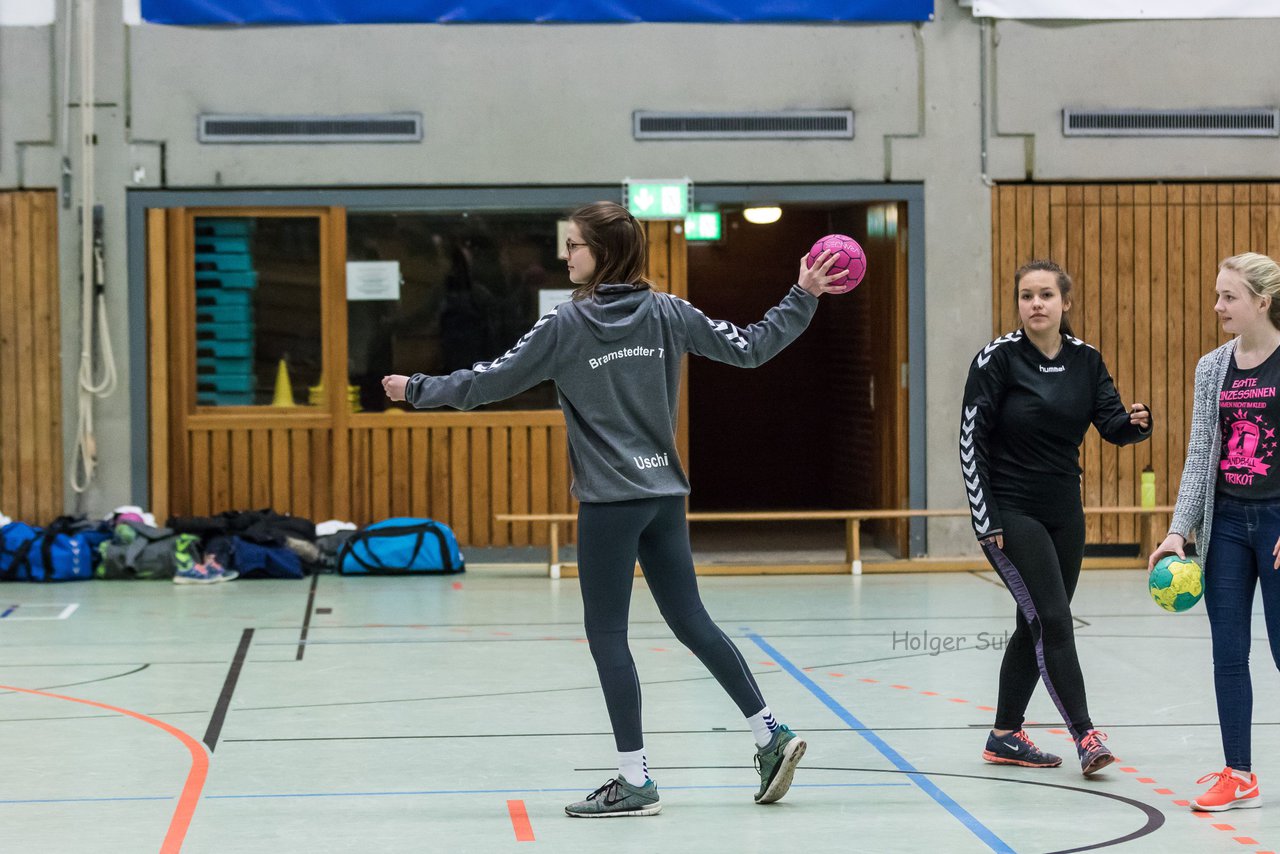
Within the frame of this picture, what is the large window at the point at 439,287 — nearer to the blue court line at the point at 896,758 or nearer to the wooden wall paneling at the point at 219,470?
the wooden wall paneling at the point at 219,470

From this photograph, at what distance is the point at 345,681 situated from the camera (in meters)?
7.22

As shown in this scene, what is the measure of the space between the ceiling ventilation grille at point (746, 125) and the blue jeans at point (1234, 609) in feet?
23.1

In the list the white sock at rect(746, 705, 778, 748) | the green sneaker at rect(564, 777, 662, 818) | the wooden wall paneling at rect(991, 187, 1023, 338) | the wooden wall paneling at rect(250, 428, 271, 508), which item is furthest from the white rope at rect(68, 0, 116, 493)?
the white sock at rect(746, 705, 778, 748)

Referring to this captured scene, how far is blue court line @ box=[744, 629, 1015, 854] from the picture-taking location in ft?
15.0

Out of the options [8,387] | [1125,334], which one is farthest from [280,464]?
[1125,334]

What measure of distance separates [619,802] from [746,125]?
24.6 feet

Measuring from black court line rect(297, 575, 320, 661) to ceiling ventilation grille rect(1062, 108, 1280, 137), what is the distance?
239 inches

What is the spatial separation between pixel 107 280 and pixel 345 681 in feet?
17.2

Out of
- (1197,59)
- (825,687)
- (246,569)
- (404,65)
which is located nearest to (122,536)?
(246,569)

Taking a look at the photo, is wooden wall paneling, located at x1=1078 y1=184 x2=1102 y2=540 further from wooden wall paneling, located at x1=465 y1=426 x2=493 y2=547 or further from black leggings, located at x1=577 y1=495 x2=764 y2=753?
black leggings, located at x1=577 y1=495 x2=764 y2=753

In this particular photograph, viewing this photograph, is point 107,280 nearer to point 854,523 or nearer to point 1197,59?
point 854,523

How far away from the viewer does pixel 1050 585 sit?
208 inches

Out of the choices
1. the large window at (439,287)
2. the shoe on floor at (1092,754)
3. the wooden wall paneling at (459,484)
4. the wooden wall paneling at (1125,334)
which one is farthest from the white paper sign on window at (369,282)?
the shoe on floor at (1092,754)

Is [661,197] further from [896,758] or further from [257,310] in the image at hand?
[896,758]
